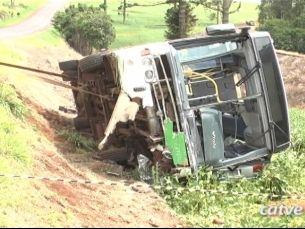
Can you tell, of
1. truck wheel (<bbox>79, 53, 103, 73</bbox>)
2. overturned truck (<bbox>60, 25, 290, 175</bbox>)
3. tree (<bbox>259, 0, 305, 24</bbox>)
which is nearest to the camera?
overturned truck (<bbox>60, 25, 290, 175</bbox>)

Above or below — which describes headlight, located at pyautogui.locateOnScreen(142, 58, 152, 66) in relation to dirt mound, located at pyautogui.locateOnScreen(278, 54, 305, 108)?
above

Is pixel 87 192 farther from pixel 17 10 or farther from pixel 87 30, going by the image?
pixel 17 10

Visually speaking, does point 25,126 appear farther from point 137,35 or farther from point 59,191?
point 137,35

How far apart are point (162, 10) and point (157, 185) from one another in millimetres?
68645

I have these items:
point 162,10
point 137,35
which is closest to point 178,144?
point 137,35

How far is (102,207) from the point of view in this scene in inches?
309

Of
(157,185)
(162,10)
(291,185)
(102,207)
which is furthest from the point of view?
(162,10)

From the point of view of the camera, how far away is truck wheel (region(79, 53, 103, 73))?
37.2 ft

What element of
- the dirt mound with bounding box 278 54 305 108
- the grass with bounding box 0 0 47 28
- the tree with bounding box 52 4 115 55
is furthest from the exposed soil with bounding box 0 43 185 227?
the grass with bounding box 0 0 47 28

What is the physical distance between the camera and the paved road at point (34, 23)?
3899 cm

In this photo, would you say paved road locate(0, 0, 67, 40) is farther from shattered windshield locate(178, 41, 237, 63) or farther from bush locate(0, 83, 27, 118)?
shattered windshield locate(178, 41, 237, 63)

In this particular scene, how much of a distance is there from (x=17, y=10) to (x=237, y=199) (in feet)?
180

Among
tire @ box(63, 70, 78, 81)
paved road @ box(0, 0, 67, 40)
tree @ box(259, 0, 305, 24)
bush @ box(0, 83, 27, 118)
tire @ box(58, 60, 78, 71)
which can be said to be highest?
tire @ box(58, 60, 78, 71)

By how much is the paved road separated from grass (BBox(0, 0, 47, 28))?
0.76 m
